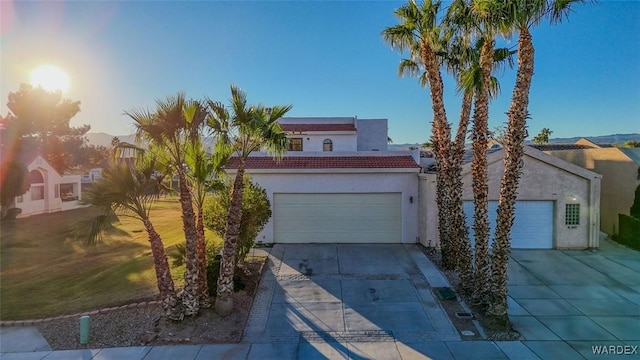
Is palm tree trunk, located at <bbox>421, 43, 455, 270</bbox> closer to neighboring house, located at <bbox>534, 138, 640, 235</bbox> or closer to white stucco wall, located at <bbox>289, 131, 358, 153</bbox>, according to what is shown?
neighboring house, located at <bbox>534, 138, 640, 235</bbox>

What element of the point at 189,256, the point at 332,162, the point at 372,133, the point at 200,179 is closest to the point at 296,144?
the point at 372,133

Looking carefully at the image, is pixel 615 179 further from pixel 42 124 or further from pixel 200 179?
pixel 42 124

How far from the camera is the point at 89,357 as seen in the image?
321 inches

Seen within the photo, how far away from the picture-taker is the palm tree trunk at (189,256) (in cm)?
936

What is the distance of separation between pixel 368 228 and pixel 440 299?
7164 millimetres

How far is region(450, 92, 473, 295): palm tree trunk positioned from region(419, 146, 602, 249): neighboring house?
166 inches

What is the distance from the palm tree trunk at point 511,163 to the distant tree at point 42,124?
139 feet

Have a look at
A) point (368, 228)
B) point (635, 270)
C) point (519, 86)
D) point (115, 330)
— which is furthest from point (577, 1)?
point (115, 330)

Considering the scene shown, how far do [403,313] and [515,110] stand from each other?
6169 millimetres

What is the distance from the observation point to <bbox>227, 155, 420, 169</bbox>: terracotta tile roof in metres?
17.8

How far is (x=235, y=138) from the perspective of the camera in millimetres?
10000

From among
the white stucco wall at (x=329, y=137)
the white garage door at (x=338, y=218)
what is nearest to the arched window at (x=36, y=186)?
the white stucco wall at (x=329, y=137)

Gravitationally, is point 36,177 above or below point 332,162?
below

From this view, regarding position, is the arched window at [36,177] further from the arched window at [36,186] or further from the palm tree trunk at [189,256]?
the palm tree trunk at [189,256]
